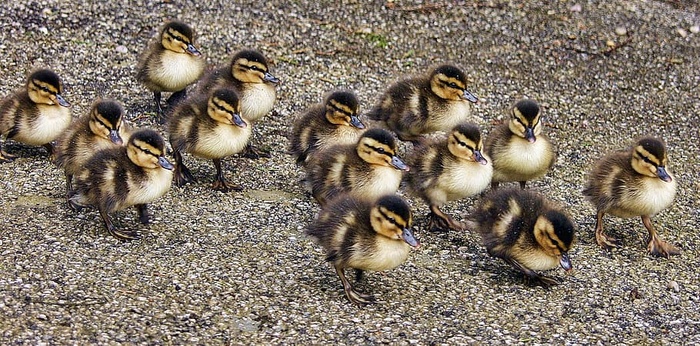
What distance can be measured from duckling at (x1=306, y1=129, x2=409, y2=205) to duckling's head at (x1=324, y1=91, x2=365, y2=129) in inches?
19.8

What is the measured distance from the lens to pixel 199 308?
480cm

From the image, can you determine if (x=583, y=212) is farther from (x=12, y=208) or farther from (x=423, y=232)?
(x=12, y=208)

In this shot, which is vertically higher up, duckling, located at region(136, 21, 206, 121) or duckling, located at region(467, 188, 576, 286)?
duckling, located at region(467, 188, 576, 286)

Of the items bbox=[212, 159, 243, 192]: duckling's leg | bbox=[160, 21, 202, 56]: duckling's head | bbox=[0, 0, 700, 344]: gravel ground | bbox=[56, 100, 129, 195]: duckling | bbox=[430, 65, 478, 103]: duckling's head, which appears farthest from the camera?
bbox=[160, 21, 202, 56]: duckling's head

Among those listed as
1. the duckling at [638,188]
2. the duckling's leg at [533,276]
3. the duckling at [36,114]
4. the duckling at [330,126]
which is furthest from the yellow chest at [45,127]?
the duckling at [638,188]

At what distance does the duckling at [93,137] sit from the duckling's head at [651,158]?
3.17 metres

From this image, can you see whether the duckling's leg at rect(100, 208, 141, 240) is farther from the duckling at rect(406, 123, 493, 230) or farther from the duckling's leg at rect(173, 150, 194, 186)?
the duckling at rect(406, 123, 493, 230)

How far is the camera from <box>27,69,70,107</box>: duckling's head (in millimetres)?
6414

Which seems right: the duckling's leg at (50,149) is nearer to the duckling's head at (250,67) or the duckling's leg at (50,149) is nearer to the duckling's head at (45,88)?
the duckling's head at (45,88)

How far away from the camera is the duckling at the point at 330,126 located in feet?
21.0

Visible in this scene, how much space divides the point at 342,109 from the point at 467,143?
36.5 inches

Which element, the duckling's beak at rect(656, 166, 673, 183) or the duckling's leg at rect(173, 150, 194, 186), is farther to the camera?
Result: the duckling's leg at rect(173, 150, 194, 186)

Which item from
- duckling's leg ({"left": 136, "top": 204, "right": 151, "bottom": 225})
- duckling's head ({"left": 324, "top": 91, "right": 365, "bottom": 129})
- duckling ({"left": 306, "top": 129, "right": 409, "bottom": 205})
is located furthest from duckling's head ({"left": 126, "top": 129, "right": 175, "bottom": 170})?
duckling's head ({"left": 324, "top": 91, "right": 365, "bottom": 129})

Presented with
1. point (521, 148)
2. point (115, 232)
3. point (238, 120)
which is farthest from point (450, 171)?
point (115, 232)
